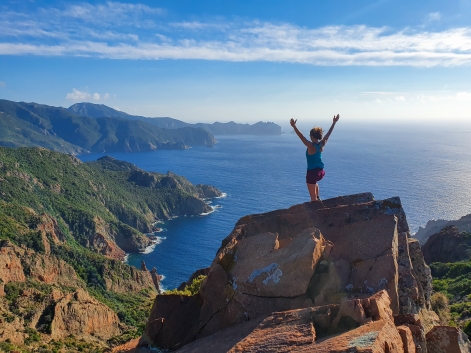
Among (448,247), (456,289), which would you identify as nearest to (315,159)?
(456,289)

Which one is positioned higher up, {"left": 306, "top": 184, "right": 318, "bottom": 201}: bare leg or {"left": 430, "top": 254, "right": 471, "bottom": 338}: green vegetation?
{"left": 306, "top": 184, "right": 318, "bottom": 201}: bare leg

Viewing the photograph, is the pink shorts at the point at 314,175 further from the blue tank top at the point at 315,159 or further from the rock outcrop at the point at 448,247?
the rock outcrop at the point at 448,247

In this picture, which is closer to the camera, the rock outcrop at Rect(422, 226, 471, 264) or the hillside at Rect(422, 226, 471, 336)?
the hillside at Rect(422, 226, 471, 336)

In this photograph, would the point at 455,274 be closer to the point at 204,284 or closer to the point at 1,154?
the point at 204,284

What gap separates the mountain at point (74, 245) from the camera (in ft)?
154

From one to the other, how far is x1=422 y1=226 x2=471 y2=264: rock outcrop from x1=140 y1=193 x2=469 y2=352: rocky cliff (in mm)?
48925

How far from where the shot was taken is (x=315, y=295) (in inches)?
363

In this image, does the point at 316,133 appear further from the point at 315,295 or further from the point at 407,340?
the point at 407,340

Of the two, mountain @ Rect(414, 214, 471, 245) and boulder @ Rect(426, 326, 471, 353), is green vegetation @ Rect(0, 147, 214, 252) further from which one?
mountain @ Rect(414, 214, 471, 245)

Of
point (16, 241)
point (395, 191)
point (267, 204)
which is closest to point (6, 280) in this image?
point (16, 241)

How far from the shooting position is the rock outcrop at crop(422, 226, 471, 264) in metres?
53.4

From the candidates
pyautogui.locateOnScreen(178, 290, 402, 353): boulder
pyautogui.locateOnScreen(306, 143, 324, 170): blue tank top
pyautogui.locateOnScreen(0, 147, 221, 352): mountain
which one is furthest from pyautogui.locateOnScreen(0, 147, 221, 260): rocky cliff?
pyautogui.locateOnScreen(178, 290, 402, 353): boulder

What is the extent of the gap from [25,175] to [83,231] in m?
23.1

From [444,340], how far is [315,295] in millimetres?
3240
